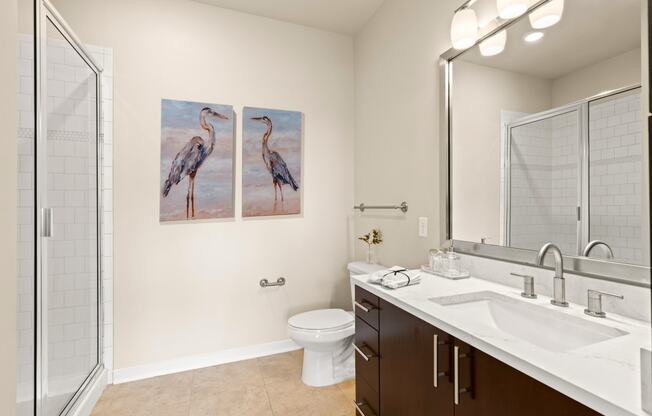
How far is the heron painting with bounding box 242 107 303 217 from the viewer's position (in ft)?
7.93

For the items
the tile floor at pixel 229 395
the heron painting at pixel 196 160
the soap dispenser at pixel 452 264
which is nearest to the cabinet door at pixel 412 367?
the soap dispenser at pixel 452 264

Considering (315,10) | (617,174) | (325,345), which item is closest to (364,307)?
(325,345)

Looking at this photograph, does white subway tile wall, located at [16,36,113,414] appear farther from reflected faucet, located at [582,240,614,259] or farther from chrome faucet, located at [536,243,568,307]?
reflected faucet, located at [582,240,614,259]

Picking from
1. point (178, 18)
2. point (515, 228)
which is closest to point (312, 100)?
point (178, 18)

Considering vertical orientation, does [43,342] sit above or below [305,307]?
above

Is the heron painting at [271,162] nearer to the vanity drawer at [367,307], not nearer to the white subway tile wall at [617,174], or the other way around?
the vanity drawer at [367,307]

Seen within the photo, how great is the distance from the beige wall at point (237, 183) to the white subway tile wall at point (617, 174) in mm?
1822

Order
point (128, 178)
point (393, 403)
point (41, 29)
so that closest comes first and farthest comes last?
point (393, 403), point (41, 29), point (128, 178)

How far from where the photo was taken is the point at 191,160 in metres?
A: 2.25

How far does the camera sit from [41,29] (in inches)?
58.9

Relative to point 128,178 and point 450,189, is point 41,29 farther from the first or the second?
point 450,189

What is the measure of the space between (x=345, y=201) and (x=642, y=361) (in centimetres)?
224

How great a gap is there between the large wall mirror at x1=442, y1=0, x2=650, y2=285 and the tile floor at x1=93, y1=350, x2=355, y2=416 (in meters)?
1.21

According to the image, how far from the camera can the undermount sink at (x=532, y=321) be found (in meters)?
0.95
